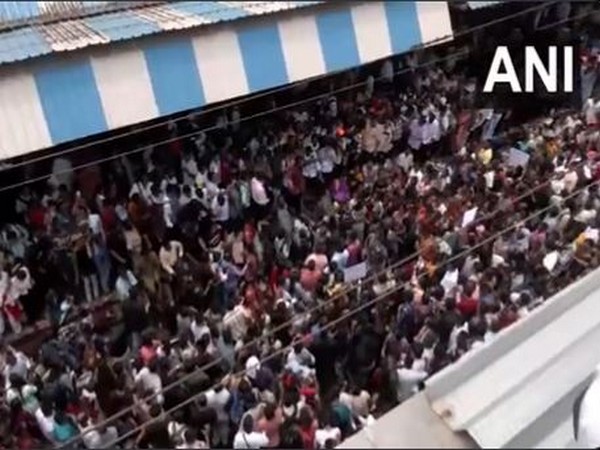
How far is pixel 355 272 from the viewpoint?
517cm

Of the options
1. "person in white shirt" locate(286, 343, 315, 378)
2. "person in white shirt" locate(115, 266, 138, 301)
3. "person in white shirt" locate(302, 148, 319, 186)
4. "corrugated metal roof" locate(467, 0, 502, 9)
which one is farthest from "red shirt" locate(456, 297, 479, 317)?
"corrugated metal roof" locate(467, 0, 502, 9)

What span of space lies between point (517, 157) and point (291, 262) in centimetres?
193

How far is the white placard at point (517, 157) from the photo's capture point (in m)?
6.35

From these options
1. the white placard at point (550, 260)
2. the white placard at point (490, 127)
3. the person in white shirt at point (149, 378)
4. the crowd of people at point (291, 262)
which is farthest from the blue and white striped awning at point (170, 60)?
the white placard at point (550, 260)

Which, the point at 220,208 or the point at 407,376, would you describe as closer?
the point at 407,376

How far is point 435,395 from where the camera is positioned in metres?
1.93

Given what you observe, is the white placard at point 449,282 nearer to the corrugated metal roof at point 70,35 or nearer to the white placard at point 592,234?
the white placard at point 592,234

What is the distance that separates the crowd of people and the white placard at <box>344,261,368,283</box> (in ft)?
0.05

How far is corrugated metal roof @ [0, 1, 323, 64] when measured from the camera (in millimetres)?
6191

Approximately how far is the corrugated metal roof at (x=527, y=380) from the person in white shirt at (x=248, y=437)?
1456mm

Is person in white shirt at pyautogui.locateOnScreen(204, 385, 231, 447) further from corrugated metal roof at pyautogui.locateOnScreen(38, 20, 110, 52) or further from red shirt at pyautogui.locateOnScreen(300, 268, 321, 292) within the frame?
corrugated metal roof at pyautogui.locateOnScreen(38, 20, 110, 52)

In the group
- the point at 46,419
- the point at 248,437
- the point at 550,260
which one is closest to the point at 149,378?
the point at 46,419

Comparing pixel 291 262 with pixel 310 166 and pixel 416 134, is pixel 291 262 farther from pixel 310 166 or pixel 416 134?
pixel 416 134

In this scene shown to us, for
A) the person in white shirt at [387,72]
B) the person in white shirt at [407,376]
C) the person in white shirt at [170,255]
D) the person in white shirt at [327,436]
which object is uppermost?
the person in white shirt at [387,72]
